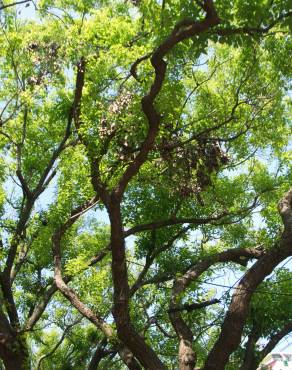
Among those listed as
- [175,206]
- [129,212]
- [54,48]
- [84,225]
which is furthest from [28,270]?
[54,48]

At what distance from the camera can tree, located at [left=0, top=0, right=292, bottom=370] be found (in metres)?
7.16

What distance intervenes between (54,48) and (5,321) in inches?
203

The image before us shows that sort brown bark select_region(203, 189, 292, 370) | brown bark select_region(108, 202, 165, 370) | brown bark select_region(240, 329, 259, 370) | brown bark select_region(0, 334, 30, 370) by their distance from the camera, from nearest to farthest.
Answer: brown bark select_region(203, 189, 292, 370) < brown bark select_region(108, 202, 165, 370) < brown bark select_region(0, 334, 30, 370) < brown bark select_region(240, 329, 259, 370)

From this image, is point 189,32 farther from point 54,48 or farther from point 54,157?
point 54,157

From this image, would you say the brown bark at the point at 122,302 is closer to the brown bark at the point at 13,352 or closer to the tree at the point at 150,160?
the tree at the point at 150,160

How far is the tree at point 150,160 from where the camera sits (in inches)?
282

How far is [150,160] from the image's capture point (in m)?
8.14

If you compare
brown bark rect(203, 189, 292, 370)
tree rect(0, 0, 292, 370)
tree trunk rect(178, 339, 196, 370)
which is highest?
tree rect(0, 0, 292, 370)

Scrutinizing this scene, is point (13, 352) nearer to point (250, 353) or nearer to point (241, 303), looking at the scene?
point (241, 303)

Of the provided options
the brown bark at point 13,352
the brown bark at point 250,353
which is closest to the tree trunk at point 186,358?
the brown bark at point 13,352

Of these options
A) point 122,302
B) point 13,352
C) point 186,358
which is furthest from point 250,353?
point 13,352

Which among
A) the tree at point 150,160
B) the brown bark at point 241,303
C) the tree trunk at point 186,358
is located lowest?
the tree trunk at point 186,358

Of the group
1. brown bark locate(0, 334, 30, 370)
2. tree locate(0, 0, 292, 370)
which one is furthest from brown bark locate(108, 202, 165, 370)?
brown bark locate(0, 334, 30, 370)

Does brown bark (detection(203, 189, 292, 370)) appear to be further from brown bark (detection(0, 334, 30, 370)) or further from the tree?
brown bark (detection(0, 334, 30, 370))
